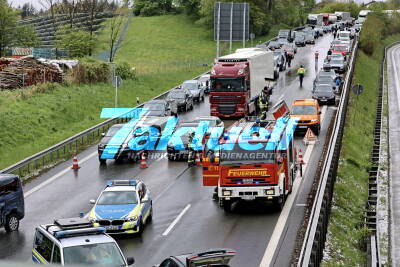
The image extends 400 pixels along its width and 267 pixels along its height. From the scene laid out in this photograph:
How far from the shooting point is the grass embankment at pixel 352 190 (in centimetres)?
2545

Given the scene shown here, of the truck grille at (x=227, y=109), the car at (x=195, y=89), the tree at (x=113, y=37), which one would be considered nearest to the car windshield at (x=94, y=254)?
the truck grille at (x=227, y=109)

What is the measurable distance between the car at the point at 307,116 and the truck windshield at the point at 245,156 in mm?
16749

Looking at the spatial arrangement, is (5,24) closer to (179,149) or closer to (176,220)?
(179,149)

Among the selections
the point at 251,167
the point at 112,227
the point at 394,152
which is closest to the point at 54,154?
the point at 251,167

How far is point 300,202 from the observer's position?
27.7 metres

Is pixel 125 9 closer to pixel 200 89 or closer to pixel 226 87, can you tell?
pixel 200 89

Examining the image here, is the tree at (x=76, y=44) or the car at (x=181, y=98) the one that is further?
the tree at (x=76, y=44)

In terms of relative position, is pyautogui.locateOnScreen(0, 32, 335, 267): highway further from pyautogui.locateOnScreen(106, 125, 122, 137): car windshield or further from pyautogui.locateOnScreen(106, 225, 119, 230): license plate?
pyautogui.locateOnScreen(106, 125, 122, 137): car windshield

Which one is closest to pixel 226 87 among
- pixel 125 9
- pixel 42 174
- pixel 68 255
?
pixel 42 174

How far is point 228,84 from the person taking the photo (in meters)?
46.2

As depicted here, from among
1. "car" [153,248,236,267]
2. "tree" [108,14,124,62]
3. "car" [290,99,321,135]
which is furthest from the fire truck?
"tree" [108,14,124,62]

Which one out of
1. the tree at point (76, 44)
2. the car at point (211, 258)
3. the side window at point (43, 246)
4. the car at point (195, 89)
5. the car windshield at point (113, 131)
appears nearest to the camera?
the car at point (211, 258)

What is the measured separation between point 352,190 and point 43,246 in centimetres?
2021

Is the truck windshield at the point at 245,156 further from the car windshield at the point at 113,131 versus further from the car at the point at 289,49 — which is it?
the car at the point at 289,49
